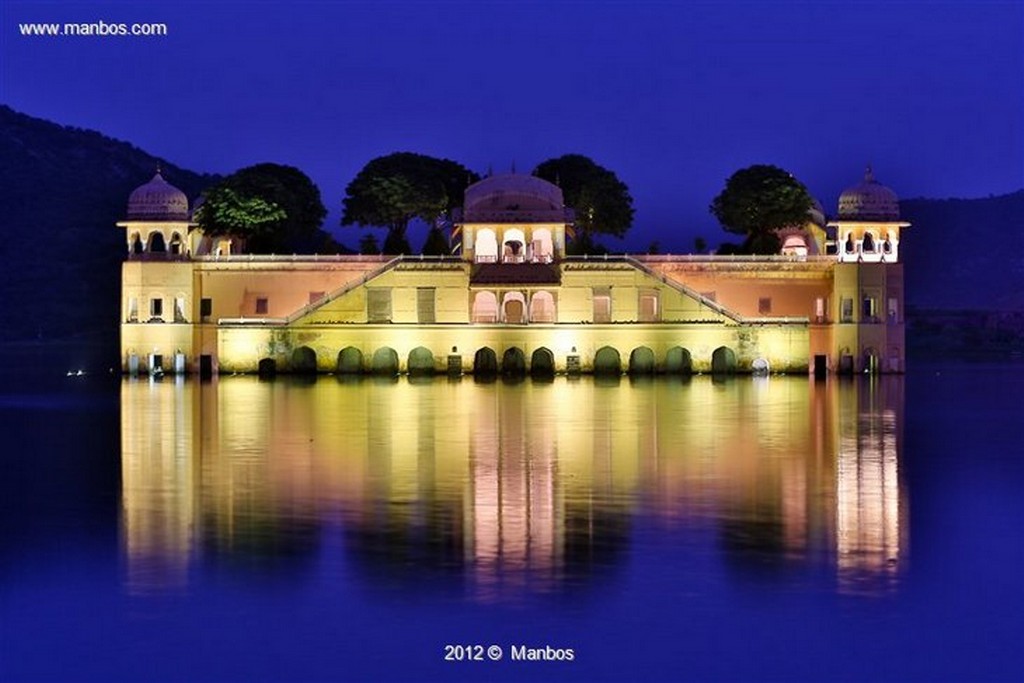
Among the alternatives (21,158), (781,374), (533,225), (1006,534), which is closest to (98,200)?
(21,158)

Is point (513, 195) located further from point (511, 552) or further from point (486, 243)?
point (511, 552)

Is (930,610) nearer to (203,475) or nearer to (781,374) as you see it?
(203,475)

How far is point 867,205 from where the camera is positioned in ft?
260

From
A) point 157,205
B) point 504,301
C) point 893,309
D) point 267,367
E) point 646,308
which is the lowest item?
point 267,367

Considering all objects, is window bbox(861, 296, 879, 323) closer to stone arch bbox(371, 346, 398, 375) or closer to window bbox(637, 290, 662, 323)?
window bbox(637, 290, 662, 323)

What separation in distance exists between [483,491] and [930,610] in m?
10.5

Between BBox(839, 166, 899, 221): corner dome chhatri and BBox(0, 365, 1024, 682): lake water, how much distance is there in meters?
37.4

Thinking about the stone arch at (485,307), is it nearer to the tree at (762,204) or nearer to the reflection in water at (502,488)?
the tree at (762,204)

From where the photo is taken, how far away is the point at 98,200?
143750 millimetres

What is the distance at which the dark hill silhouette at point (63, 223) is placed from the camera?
12850cm

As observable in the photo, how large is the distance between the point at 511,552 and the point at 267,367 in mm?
53267

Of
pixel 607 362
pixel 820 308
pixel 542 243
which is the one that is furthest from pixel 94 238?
pixel 820 308

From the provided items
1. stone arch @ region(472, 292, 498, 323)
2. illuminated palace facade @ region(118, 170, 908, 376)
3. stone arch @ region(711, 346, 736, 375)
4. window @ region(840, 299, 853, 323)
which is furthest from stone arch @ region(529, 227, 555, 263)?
window @ region(840, 299, 853, 323)

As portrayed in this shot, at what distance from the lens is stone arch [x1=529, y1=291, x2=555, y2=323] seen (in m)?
79.2
